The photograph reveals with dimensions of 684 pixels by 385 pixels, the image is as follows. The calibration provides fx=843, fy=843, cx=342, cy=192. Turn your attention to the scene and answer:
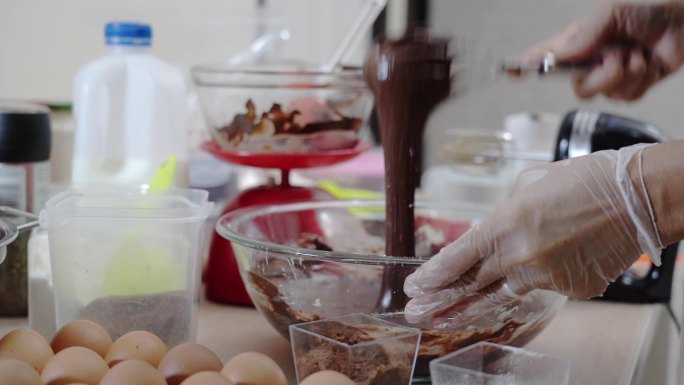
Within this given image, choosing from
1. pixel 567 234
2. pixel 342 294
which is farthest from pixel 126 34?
pixel 567 234

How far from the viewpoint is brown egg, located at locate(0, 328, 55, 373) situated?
76cm

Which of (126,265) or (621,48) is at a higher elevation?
(621,48)

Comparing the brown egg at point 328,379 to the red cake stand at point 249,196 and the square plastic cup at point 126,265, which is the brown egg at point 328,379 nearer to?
the square plastic cup at point 126,265

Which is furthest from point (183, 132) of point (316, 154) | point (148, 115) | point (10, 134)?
point (10, 134)

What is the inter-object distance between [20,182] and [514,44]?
3315 mm

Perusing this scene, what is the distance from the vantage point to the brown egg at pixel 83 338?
Answer: 812 mm

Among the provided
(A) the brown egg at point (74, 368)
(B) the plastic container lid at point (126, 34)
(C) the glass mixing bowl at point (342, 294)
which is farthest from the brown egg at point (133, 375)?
(B) the plastic container lid at point (126, 34)

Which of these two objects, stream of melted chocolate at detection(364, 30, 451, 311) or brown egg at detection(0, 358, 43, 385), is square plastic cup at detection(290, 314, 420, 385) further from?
brown egg at detection(0, 358, 43, 385)

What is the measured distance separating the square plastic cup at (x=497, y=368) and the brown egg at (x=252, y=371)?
15 cm

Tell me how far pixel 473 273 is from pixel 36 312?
1.72 feet

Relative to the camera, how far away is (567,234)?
78 cm

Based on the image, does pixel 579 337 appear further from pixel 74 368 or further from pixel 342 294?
pixel 74 368

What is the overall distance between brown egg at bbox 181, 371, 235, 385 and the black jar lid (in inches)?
19.3

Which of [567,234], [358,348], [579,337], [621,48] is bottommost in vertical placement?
[579,337]
